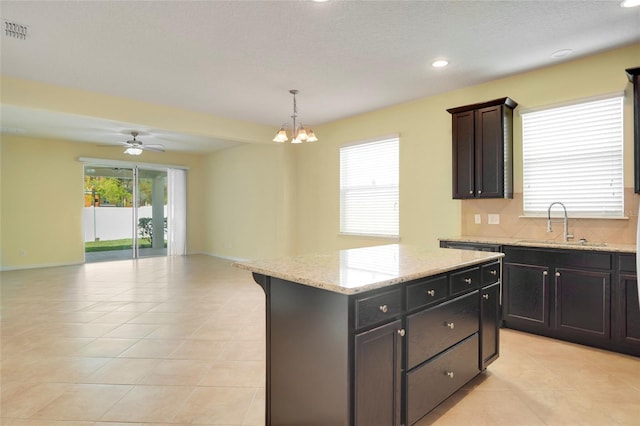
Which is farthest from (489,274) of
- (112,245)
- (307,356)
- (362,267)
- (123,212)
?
(112,245)

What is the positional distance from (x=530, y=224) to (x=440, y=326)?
2.50 meters

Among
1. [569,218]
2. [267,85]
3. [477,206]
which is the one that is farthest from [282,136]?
[569,218]

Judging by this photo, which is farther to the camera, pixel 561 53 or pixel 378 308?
pixel 561 53

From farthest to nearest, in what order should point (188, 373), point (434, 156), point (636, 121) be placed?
point (434, 156) < point (636, 121) < point (188, 373)

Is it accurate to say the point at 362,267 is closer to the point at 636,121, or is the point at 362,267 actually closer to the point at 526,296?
the point at 526,296

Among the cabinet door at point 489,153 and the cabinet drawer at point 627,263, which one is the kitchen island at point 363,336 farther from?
the cabinet door at point 489,153

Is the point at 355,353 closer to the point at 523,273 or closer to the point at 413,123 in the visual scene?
the point at 523,273

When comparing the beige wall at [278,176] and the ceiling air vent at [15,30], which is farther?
the beige wall at [278,176]

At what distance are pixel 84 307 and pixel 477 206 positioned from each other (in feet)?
16.7

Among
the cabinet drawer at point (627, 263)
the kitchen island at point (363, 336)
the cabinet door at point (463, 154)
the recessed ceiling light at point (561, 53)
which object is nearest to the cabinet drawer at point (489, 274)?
the kitchen island at point (363, 336)

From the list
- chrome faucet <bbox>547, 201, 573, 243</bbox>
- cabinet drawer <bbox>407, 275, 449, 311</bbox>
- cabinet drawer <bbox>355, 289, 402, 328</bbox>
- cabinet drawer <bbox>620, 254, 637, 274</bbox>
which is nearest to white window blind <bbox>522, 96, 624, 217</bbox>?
chrome faucet <bbox>547, 201, 573, 243</bbox>

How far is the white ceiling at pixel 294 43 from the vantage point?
2.67m

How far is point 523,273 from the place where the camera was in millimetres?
3381

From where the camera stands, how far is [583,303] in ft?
10.0
